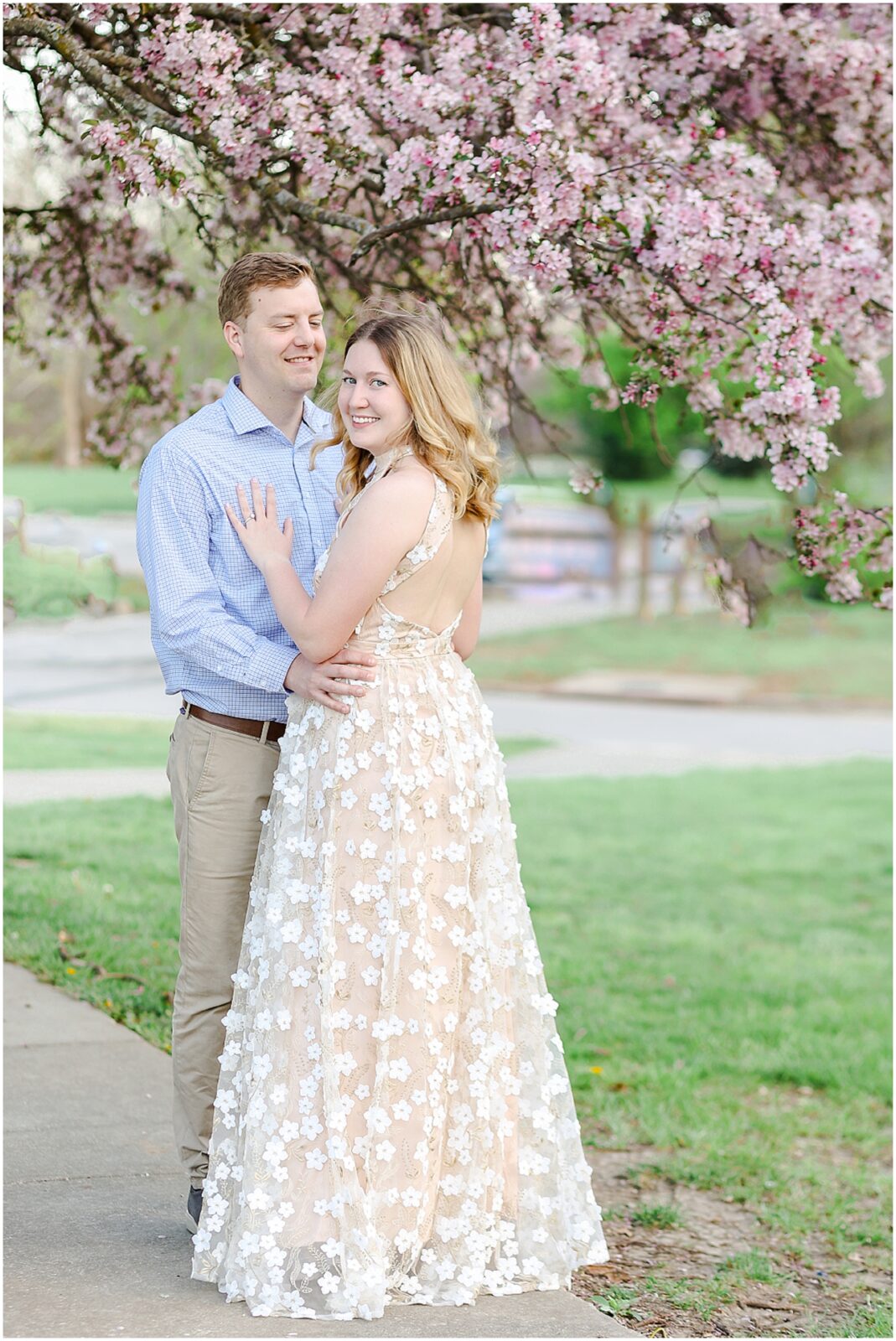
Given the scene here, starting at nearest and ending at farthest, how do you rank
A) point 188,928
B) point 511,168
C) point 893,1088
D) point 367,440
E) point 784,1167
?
point 367,440
point 188,928
point 511,168
point 784,1167
point 893,1088

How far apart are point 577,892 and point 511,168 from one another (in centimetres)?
→ 550

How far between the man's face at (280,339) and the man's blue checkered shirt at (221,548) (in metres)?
0.08

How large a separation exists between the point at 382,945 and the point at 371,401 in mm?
1107

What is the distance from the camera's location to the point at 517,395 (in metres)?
5.67

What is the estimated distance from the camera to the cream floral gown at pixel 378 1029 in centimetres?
322

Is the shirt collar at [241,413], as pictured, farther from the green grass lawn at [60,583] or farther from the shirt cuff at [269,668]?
the green grass lawn at [60,583]

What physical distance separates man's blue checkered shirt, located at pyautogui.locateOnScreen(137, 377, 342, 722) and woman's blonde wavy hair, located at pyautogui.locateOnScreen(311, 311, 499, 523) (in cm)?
28

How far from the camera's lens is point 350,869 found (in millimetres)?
3291

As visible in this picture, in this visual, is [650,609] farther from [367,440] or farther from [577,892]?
[367,440]

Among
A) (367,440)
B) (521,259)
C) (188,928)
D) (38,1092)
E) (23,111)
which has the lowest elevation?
(38,1092)

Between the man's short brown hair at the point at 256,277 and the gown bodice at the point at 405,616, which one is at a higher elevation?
the man's short brown hair at the point at 256,277

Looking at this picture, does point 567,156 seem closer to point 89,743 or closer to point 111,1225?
point 111,1225

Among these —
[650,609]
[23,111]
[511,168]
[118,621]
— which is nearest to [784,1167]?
[511,168]

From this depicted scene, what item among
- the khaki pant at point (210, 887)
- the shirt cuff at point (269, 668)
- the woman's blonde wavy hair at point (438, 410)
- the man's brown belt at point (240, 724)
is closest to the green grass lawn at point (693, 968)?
the khaki pant at point (210, 887)
